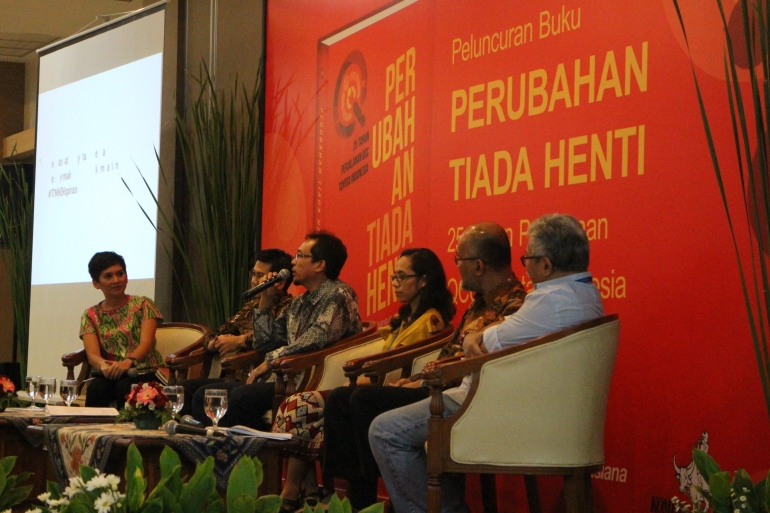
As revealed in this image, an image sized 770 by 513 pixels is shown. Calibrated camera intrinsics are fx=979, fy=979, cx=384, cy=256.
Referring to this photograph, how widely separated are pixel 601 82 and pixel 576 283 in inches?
36.2

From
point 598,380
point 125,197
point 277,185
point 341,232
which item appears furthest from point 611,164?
point 125,197

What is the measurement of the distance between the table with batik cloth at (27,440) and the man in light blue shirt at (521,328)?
1.27 m

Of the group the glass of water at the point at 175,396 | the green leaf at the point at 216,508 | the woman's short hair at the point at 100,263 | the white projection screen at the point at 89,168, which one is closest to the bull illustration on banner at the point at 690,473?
the glass of water at the point at 175,396

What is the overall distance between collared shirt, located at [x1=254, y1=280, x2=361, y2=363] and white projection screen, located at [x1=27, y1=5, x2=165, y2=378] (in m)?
2.11

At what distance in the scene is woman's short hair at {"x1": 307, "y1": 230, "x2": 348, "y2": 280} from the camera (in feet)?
13.7

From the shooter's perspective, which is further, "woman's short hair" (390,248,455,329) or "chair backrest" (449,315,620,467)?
"woman's short hair" (390,248,455,329)

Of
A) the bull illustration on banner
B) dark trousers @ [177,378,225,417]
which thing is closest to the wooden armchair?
dark trousers @ [177,378,225,417]

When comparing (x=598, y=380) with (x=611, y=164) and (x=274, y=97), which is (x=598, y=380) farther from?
(x=274, y=97)

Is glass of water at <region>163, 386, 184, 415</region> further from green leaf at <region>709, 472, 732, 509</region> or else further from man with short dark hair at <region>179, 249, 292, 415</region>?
green leaf at <region>709, 472, 732, 509</region>

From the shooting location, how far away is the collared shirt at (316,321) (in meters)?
3.99

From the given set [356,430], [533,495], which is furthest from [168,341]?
[533,495]

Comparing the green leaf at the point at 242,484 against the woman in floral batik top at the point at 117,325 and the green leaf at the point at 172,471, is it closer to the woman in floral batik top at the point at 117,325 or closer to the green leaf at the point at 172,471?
the green leaf at the point at 172,471

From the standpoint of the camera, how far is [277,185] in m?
A: 5.43

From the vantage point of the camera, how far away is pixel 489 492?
3.32 meters
